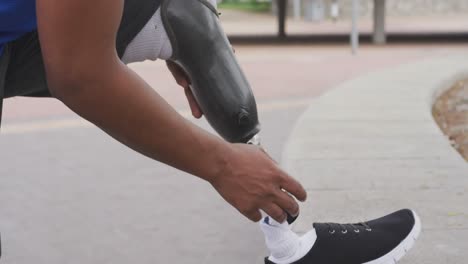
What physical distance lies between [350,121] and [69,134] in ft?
7.07

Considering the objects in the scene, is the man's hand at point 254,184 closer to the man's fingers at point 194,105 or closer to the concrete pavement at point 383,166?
the man's fingers at point 194,105

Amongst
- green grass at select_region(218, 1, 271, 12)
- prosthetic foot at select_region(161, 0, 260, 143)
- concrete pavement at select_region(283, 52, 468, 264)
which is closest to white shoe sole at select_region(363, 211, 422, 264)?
concrete pavement at select_region(283, 52, 468, 264)

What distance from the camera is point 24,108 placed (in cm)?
790

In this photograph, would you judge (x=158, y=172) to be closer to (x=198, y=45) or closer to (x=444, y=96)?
(x=198, y=45)

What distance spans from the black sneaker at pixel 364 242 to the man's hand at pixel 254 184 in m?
0.74

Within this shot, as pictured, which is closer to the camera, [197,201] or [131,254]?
[131,254]

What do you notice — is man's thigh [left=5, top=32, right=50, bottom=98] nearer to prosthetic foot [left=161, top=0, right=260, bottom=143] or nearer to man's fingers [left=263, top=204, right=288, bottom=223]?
prosthetic foot [left=161, top=0, right=260, bottom=143]

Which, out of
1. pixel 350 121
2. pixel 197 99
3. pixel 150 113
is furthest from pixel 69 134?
pixel 150 113

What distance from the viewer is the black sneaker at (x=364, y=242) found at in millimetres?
2184

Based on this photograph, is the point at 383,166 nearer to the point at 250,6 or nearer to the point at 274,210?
the point at 274,210

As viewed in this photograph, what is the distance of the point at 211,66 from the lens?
1763 millimetres

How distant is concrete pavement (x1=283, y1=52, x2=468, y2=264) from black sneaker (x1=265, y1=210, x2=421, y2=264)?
0.43m

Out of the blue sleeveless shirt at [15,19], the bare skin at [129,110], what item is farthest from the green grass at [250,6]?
the bare skin at [129,110]

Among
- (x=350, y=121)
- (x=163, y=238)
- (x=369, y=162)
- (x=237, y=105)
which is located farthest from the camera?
(x=350, y=121)
